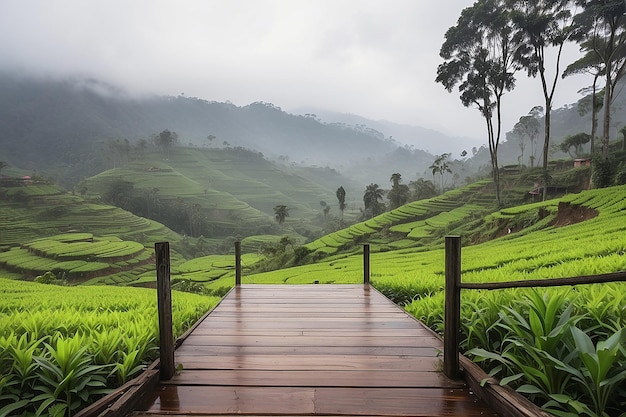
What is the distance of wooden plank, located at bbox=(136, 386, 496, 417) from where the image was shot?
159 cm

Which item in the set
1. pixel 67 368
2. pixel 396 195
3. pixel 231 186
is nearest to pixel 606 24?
pixel 396 195

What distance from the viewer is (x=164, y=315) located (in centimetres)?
191

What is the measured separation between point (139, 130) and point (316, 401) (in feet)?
416

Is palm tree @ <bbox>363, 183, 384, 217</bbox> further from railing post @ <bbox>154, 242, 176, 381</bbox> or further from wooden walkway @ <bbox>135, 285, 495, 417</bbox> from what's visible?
railing post @ <bbox>154, 242, 176, 381</bbox>

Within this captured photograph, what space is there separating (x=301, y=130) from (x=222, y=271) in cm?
16074

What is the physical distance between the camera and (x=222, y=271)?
21.0 m

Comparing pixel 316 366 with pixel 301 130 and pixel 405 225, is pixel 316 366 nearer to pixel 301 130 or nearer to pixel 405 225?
pixel 405 225

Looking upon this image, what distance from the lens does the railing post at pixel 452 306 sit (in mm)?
1858

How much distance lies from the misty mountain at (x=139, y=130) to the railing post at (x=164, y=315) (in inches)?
3053

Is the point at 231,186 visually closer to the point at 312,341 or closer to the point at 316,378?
the point at 312,341

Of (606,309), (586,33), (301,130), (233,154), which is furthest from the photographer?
(301,130)

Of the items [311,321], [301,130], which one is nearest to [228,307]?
[311,321]

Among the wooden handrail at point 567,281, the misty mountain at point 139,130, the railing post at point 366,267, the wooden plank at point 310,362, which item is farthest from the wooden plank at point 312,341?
the misty mountain at point 139,130

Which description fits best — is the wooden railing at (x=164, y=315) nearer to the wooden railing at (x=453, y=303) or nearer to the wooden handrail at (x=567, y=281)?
the wooden railing at (x=453, y=303)
